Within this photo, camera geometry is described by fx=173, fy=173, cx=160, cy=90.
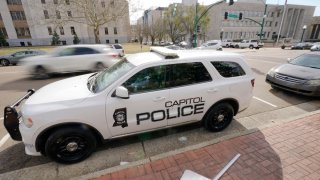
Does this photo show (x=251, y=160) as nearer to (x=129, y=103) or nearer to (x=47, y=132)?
(x=129, y=103)

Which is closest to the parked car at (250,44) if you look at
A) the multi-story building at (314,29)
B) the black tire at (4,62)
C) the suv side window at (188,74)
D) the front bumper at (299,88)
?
the front bumper at (299,88)

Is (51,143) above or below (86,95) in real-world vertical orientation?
below

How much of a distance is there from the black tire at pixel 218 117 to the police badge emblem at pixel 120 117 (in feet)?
5.53

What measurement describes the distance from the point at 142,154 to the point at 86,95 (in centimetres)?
142

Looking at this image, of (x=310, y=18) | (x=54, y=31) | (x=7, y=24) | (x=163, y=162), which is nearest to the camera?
(x=163, y=162)

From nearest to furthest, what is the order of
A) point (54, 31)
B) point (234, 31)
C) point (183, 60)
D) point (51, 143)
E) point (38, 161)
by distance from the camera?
point (51, 143)
point (38, 161)
point (183, 60)
point (54, 31)
point (234, 31)

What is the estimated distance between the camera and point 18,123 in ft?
9.12

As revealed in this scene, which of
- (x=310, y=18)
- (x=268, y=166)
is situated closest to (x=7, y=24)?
(x=268, y=166)

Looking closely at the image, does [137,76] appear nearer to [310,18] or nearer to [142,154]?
[142,154]

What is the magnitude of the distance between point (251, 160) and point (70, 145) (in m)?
2.97

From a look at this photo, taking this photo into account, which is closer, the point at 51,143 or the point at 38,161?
the point at 51,143

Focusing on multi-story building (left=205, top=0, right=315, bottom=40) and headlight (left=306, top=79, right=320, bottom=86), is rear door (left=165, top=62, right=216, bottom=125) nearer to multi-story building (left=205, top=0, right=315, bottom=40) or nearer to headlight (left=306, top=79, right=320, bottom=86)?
headlight (left=306, top=79, right=320, bottom=86)

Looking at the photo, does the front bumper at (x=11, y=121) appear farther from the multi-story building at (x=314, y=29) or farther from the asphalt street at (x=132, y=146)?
the multi-story building at (x=314, y=29)

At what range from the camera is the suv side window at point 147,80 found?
291 cm
